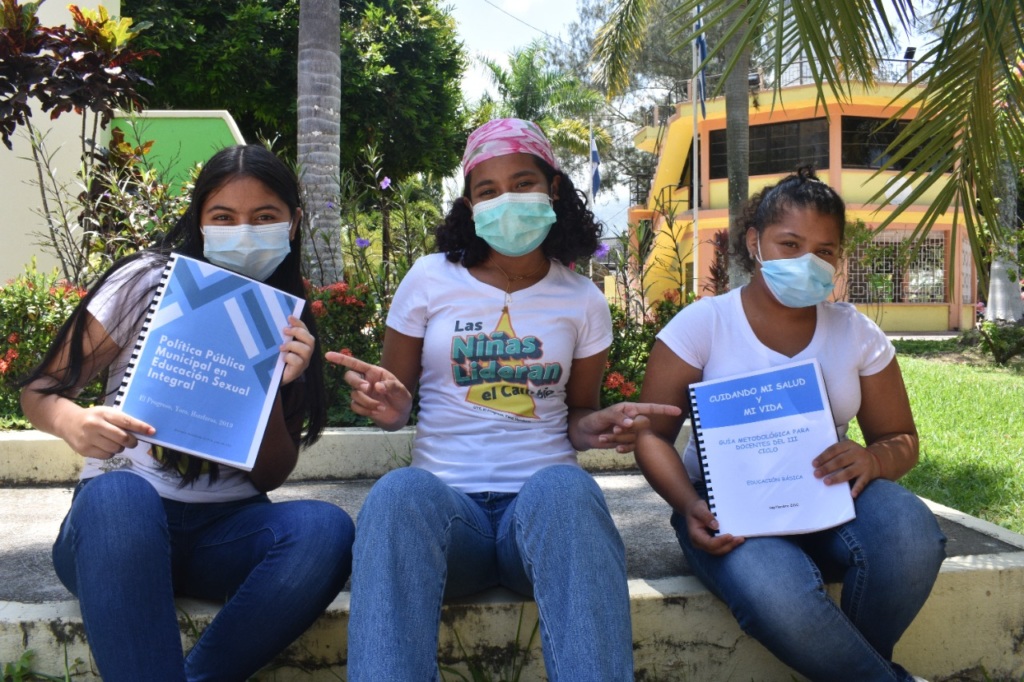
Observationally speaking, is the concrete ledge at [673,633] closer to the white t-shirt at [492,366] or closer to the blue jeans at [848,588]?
the blue jeans at [848,588]

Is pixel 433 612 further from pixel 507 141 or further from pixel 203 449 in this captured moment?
pixel 507 141

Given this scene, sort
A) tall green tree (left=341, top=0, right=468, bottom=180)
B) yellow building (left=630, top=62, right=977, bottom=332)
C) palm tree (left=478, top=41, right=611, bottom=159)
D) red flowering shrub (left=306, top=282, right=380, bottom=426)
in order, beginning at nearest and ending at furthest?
red flowering shrub (left=306, top=282, right=380, bottom=426) < tall green tree (left=341, top=0, right=468, bottom=180) < yellow building (left=630, top=62, right=977, bottom=332) < palm tree (left=478, top=41, right=611, bottom=159)

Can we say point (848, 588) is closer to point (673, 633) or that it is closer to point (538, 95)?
point (673, 633)

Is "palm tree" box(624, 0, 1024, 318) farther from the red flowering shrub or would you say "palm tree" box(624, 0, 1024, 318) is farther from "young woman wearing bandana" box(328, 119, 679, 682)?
the red flowering shrub

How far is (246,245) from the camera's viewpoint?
219 cm

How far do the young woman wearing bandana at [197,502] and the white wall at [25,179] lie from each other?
6.43m

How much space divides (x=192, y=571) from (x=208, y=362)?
52cm

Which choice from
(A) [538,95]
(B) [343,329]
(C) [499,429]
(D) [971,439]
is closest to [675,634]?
(C) [499,429]

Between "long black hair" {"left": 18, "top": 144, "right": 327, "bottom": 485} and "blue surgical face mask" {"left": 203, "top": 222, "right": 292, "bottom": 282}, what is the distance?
0.08 m

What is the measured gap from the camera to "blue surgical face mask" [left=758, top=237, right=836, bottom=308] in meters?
2.28

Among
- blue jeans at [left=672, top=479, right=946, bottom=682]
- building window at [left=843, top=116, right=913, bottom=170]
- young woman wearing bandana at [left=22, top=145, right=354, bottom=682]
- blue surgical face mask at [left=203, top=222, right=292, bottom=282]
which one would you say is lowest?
blue jeans at [left=672, top=479, right=946, bottom=682]

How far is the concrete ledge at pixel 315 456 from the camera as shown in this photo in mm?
3875

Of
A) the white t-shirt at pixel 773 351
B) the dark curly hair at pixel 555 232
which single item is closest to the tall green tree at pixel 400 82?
the dark curly hair at pixel 555 232

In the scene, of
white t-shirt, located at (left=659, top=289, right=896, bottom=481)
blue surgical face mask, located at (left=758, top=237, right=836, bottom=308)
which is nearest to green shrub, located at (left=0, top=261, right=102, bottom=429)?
white t-shirt, located at (left=659, top=289, right=896, bottom=481)
